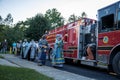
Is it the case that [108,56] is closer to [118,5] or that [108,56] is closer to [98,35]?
[98,35]

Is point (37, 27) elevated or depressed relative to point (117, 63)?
elevated

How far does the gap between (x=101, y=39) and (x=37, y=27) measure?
129 ft

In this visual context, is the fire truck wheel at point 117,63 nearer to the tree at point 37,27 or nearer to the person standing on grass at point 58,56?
the person standing on grass at point 58,56

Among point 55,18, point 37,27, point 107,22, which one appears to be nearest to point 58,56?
point 107,22

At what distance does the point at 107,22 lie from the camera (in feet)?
37.2

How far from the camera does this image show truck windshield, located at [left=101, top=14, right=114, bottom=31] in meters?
11.0

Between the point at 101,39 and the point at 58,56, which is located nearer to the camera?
the point at 101,39

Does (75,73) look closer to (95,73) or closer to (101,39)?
(95,73)

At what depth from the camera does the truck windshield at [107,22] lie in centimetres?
1101

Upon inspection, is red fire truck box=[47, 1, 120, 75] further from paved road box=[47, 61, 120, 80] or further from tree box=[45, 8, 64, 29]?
tree box=[45, 8, 64, 29]

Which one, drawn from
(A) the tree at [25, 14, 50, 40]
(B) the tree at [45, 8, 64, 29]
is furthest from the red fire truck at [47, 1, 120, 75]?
(B) the tree at [45, 8, 64, 29]

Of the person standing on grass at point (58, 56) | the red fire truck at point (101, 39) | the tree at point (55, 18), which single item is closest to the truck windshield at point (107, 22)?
the red fire truck at point (101, 39)

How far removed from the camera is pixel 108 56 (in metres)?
11.0

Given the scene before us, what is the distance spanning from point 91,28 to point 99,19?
1.77 m
